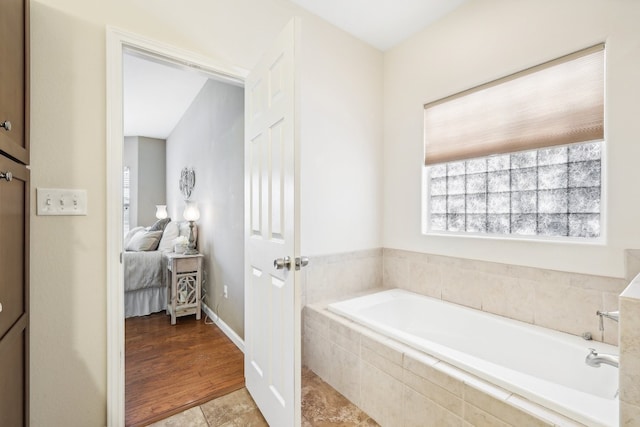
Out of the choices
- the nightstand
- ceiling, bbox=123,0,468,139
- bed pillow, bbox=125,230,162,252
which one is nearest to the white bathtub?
the nightstand

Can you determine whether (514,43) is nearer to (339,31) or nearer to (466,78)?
(466,78)

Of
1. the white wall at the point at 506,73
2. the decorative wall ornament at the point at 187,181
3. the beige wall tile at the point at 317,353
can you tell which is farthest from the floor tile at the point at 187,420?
the decorative wall ornament at the point at 187,181

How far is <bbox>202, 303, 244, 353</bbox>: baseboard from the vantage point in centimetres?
253

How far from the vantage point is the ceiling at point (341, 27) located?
2.19m

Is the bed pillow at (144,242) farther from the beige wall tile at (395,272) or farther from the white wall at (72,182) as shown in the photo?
the beige wall tile at (395,272)

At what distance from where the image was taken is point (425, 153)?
2484mm

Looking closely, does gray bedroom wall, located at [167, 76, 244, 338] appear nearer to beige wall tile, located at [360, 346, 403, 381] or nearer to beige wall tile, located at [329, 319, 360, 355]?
beige wall tile, located at [329, 319, 360, 355]

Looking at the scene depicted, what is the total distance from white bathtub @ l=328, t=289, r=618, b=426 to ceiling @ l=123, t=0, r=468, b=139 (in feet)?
6.88

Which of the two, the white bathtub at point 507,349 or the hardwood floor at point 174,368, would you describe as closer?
the white bathtub at point 507,349

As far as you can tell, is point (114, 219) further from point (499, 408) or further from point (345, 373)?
point (499, 408)

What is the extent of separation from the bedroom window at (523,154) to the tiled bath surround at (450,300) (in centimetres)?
30

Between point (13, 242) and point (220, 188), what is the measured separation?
2.13 m

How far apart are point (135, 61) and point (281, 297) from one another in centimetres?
297

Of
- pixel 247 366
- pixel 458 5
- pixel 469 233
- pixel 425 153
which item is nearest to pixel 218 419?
pixel 247 366
